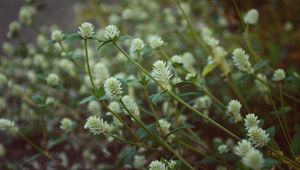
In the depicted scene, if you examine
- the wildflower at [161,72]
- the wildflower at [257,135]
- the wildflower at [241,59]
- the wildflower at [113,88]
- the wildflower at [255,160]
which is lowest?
the wildflower at [255,160]

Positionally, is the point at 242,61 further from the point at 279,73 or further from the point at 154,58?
the point at 154,58

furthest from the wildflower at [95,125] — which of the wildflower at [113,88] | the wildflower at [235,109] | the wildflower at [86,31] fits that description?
the wildflower at [235,109]

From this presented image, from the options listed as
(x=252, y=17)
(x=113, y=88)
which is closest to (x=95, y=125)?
(x=113, y=88)

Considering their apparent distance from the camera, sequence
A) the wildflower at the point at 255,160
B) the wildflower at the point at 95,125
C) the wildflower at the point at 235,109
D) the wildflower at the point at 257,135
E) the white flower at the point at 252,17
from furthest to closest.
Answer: the white flower at the point at 252,17, the wildflower at the point at 235,109, the wildflower at the point at 95,125, the wildflower at the point at 257,135, the wildflower at the point at 255,160

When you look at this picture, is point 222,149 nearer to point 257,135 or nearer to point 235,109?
point 235,109

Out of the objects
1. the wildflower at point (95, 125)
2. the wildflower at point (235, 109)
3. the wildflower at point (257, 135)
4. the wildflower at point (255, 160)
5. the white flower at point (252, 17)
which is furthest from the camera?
the white flower at point (252, 17)

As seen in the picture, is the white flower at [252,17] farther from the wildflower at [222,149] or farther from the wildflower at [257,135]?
the wildflower at [257,135]

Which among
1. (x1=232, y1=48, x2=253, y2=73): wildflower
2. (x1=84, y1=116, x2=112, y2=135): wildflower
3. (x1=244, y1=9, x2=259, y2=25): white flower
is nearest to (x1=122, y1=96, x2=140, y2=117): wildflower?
(x1=84, y1=116, x2=112, y2=135): wildflower

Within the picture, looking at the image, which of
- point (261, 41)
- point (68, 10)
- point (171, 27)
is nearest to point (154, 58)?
point (171, 27)
